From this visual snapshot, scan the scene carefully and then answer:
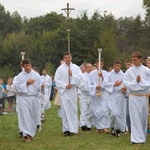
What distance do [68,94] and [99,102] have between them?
1225 mm

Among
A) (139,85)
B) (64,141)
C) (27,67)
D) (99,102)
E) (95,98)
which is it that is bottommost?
(64,141)

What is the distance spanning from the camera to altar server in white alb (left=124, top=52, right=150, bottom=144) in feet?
37.4

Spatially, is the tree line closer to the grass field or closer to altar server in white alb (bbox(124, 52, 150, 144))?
the grass field

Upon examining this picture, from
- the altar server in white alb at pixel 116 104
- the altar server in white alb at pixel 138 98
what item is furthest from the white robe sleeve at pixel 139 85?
the altar server in white alb at pixel 116 104

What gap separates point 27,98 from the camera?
1236cm

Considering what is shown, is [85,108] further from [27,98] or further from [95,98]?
[27,98]

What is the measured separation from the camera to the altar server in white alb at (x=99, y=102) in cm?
1409

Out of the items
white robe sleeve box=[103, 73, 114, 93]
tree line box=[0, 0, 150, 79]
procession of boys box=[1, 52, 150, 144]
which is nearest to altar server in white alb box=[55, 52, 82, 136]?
procession of boys box=[1, 52, 150, 144]

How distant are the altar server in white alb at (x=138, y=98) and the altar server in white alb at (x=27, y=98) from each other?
252cm

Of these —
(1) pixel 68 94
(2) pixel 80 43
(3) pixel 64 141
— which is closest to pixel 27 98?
(3) pixel 64 141

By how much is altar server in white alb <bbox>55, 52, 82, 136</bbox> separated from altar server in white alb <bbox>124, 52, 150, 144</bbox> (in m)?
2.41

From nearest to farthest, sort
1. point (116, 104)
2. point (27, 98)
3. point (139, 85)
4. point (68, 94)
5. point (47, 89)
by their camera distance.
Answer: point (139, 85)
point (27, 98)
point (116, 104)
point (68, 94)
point (47, 89)

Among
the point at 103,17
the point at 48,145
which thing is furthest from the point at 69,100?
the point at 103,17

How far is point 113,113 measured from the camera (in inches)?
514
